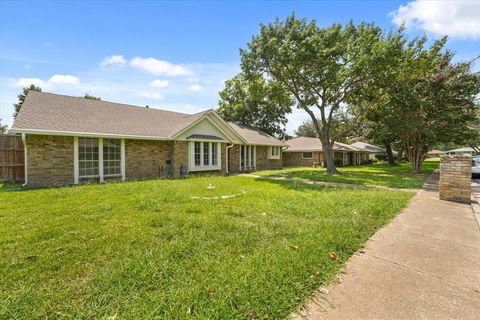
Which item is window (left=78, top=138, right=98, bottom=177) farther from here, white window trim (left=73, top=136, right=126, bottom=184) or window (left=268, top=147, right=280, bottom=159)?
window (left=268, top=147, right=280, bottom=159)

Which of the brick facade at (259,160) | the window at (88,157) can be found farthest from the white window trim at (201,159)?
the window at (88,157)

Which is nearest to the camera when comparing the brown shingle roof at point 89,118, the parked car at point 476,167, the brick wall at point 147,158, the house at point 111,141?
the house at point 111,141

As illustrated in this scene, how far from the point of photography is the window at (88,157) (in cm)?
1129

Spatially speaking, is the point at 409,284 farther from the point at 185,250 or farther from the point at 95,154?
the point at 95,154

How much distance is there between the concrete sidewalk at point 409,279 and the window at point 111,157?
12.3 meters

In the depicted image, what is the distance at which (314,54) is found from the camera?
15148 mm

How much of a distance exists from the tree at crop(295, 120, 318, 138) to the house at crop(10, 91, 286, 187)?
48844 mm

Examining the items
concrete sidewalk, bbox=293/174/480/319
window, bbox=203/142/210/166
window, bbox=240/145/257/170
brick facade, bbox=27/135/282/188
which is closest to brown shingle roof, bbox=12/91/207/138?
brick facade, bbox=27/135/282/188

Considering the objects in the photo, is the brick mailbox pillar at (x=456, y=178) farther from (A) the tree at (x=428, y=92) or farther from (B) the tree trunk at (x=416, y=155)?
(B) the tree trunk at (x=416, y=155)

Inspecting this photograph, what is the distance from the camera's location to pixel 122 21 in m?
10.5

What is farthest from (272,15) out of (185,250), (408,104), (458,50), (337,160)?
(337,160)

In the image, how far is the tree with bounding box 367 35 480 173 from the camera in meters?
15.6

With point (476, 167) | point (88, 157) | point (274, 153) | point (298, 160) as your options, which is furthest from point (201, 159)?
point (476, 167)

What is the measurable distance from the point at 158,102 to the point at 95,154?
13674 mm
